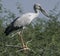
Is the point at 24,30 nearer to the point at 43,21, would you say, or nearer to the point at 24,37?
the point at 24,37

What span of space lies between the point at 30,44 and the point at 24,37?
6.51 ft

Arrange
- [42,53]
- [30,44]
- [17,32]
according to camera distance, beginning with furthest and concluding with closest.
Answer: [17,32] → [30,44] → [42,53]

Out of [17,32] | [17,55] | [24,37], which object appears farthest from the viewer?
[24,37]

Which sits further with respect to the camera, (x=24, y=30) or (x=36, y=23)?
(x=36, y=23)

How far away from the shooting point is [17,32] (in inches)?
460

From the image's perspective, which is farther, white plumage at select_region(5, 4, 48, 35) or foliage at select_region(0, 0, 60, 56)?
white plumage at select_region(5, 4, 48, 35)

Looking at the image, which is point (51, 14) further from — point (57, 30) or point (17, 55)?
point (17, 55)

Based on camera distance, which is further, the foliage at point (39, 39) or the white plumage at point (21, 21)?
the white plumage at point (21, 21)

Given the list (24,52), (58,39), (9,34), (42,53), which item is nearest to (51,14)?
(58,39)

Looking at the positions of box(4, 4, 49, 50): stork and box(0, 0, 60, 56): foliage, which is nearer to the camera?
box(0, 0, 60, 56): foliage

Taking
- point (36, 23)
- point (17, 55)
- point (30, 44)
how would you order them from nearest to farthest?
point (17, 55)
point (30, 44)
point (36, 23)

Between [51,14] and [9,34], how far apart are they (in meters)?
3.93

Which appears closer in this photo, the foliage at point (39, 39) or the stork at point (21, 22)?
the foliage at point (39, 39)

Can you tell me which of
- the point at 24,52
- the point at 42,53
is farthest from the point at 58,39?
the point at 42,53
